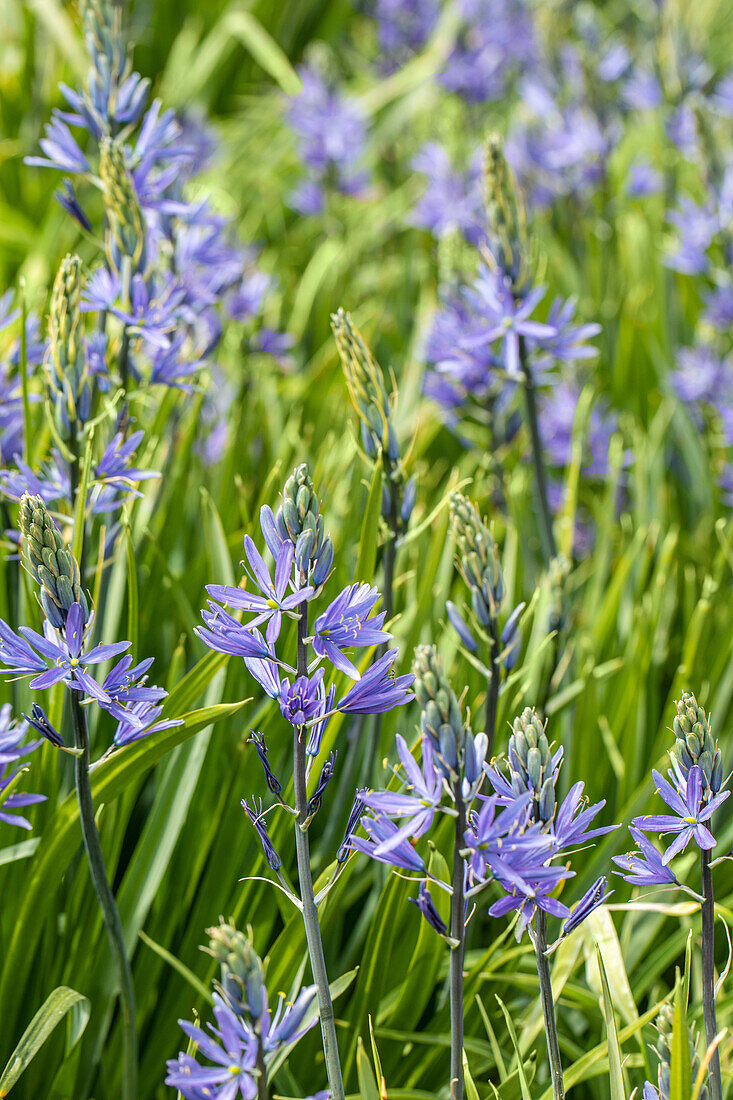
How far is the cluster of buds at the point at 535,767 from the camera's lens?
1188 mm

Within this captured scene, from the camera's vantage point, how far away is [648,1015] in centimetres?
135

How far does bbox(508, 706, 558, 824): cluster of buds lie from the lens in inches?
46.8

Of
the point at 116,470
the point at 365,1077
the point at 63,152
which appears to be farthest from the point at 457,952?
the point at 63,152

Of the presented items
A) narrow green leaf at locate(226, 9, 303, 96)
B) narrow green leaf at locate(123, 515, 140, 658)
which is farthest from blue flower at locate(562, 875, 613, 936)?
narrow green leaf at locate(226, 9, 303, 96)

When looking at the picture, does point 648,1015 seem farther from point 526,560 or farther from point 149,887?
point 526,560

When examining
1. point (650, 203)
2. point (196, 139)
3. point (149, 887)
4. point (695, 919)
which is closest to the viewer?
point (149, 887)

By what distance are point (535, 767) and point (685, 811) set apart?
0.23m

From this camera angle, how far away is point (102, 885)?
1440 millimetres

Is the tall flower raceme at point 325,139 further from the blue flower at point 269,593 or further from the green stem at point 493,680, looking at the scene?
the blue flower at point 269,593

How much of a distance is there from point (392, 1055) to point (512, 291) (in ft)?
5.66

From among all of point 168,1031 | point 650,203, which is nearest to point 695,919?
point 168,1031

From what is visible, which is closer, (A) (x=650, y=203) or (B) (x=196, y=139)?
(B) (x=196, y=139)

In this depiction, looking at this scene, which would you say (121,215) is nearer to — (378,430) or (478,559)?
(378,430)

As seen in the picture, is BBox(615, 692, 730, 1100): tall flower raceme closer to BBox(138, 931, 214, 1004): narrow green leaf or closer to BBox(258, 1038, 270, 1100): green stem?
BBox(258, 1038, 270, 1100): green stem
